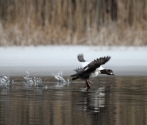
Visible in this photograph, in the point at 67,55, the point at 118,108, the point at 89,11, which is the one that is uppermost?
the point at 89,11

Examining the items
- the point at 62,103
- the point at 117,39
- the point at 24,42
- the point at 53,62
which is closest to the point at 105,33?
the point at 117,39

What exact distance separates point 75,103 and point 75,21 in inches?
390

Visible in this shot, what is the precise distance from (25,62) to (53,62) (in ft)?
1.81

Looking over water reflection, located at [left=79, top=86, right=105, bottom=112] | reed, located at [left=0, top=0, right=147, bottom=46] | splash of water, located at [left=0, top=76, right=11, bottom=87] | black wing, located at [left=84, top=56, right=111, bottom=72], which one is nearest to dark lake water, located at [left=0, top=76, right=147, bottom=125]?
water reflection, located at [left=79, top=86, right=105, bottom=112]

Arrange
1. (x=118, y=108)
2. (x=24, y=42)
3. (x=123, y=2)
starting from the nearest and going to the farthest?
(x=118, y=108) → (x=24, y=42) → (x=123, y=2)

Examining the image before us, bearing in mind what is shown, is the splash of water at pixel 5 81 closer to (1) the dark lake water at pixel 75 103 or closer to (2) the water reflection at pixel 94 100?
(1) the dark lake water at pixel 75 103

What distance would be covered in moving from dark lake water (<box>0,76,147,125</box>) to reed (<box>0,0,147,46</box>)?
621 cm

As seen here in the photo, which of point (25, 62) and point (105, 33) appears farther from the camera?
point (105, 33)

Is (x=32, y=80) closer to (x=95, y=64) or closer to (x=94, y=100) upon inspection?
(x=95, y=64)

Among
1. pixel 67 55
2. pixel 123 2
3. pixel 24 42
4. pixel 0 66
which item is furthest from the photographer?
pixel 123 2

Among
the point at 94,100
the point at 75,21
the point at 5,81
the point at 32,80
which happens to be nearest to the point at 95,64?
the point at 32,80

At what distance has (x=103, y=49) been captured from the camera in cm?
1645

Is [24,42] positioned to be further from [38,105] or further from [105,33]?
[38,105]

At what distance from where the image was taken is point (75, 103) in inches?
329
